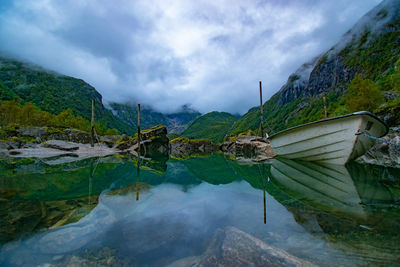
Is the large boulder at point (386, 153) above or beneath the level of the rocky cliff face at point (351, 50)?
beneath

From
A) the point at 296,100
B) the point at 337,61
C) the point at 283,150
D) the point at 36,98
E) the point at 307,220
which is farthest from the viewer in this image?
the point at 296,100

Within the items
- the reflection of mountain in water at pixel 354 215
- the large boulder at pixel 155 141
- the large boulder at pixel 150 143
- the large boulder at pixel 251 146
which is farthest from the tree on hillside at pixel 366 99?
the large boulder at pixel 150 143

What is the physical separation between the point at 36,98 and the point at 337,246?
155510 millimetres

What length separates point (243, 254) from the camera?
234 cm

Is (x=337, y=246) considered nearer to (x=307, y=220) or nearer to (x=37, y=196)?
(x=307, y=220)

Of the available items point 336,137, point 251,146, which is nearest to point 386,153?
point 336,137

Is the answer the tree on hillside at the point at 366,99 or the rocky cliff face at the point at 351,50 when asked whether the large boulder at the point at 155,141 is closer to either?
the tree on hillside at the point at 366,99

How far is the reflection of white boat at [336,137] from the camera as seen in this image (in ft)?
27.7

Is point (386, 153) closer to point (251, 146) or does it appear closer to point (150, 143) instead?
point (251, 146)

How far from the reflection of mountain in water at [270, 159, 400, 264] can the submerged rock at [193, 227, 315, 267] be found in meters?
0.84

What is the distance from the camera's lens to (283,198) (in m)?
4.99

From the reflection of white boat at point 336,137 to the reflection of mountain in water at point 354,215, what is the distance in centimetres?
321

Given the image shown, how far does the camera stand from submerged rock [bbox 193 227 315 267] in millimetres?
2156

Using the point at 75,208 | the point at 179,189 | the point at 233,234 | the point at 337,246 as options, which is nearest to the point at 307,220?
the point at 337,246
